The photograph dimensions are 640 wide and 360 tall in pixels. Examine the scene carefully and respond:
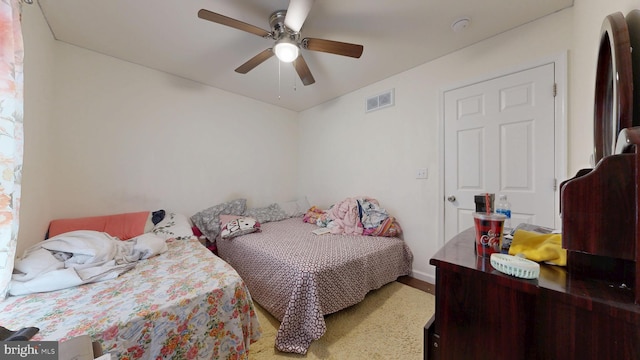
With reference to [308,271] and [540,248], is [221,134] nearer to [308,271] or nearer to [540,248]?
Answer: [308,271]

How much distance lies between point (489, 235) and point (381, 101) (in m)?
2.41

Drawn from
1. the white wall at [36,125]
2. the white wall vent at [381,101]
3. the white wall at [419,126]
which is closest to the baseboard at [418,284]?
the white wall at [419,126]

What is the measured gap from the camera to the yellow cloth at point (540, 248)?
1.98ft

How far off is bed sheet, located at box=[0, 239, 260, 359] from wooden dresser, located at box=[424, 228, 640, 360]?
107 cm

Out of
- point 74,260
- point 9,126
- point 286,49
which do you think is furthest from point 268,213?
point 9,126

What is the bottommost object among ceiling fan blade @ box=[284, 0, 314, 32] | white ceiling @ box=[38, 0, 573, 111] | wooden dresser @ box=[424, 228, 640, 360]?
wooden dresser @ box=[424, 228, 640, 360]

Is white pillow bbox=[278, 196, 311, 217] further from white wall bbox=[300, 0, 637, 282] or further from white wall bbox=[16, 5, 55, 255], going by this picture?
white wall bbox=[16, 5, 55, 255]

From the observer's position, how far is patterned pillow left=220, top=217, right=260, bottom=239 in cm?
249

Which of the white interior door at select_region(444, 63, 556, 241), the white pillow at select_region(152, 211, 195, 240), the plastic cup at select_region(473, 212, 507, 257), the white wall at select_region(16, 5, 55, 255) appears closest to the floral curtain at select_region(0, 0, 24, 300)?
the white wall at select_region(16, 5, 55, 255)

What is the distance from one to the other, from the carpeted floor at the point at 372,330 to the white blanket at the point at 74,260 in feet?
3.54

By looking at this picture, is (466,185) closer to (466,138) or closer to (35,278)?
(466,138)

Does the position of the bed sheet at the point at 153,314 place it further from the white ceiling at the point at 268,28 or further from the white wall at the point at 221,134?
the white ceiling at the point at 268,28

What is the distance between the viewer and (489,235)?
2.34 feet

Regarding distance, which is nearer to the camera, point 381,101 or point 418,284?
point 418,284
